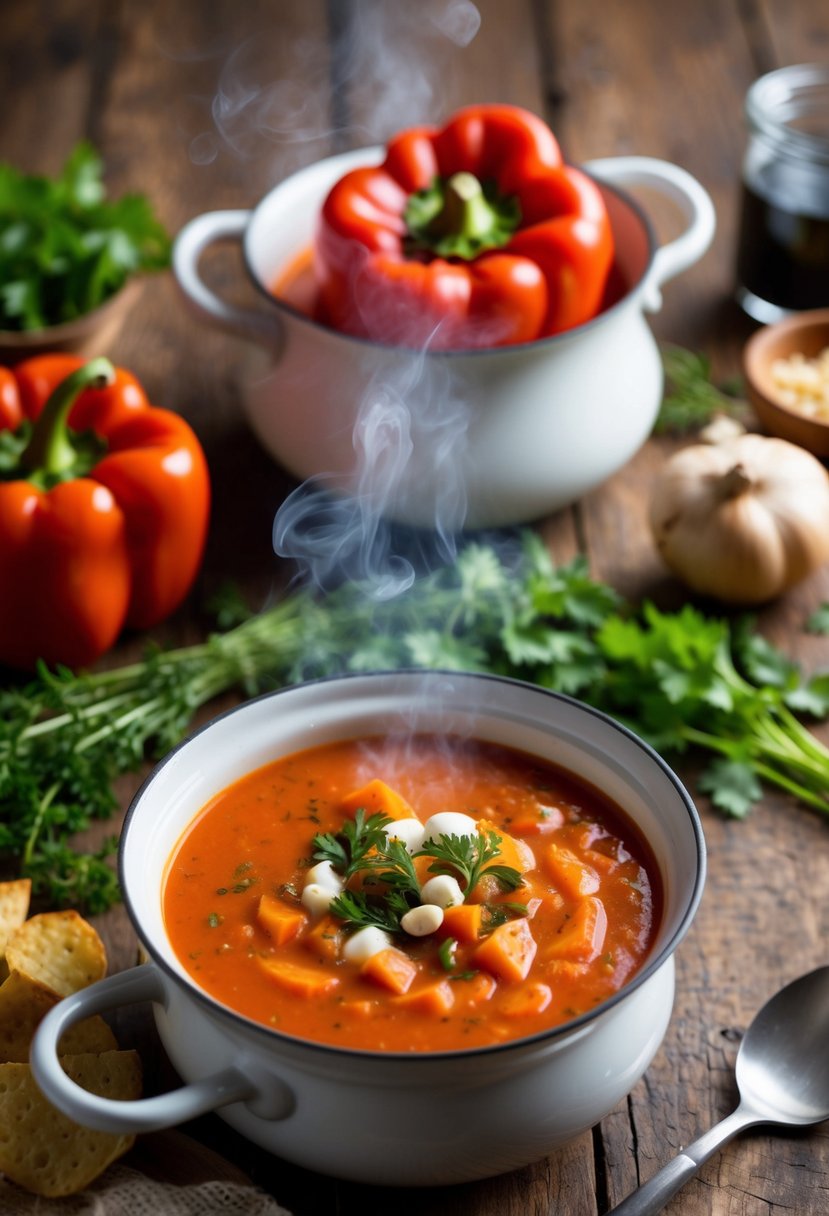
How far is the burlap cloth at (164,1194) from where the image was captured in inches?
63.8

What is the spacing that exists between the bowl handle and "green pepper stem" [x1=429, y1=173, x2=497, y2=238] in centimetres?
163

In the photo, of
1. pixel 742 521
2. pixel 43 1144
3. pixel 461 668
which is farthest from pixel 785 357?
pixel 43 1144

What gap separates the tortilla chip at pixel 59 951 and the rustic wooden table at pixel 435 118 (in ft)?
0.33

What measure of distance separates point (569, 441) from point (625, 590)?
0.31 metres

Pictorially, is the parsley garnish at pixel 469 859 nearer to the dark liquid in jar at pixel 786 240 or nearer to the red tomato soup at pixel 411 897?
the red tomato soup at pixel 411 897

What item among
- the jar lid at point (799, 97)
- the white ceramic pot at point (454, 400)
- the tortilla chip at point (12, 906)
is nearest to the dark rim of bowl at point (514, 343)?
the white ceramic pot at point (454, 400)

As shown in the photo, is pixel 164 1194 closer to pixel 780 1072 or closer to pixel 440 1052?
pixel 440 1052

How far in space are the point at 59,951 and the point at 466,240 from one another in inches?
60.7

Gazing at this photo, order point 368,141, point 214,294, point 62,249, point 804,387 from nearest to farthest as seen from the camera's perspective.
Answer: point 214,294 < point 804,387 < point 62,249 < point 368,141

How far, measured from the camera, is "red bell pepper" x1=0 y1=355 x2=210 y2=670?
2.50 m

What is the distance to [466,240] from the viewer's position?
274 cm

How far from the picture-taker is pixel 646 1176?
1724mm

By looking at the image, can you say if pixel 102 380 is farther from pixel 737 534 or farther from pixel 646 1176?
pixel 646 1176

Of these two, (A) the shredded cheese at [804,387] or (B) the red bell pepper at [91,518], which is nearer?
(B) the red bell pepper at [91,518]
